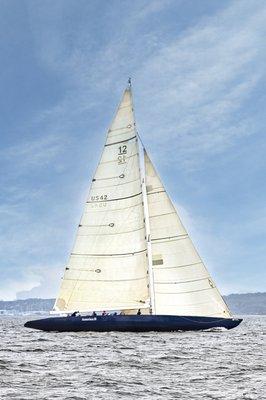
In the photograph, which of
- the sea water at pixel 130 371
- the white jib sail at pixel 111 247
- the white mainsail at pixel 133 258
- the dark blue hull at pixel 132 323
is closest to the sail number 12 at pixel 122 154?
the white jib sail at pixel 111 247

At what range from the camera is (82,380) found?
889 inches

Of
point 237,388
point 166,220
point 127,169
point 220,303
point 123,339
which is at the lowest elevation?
point 237,388

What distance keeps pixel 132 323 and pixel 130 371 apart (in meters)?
22.5

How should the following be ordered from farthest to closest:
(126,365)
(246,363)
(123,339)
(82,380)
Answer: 1. (123,339)
2. (246,363)
3. (126,365)
4. (82,380)

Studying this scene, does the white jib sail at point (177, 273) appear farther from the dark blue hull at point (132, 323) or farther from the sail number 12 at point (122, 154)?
the sail number 12 at point (122, 154)

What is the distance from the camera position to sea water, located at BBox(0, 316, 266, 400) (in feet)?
64.6

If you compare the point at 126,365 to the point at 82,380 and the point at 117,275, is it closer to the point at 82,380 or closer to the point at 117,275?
the point at 82,380

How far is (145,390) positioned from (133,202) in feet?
110

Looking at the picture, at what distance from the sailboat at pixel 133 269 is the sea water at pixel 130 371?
8.61 m

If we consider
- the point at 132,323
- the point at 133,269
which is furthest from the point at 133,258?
the point at 132,323

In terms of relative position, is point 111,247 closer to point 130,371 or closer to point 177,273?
point 177,273

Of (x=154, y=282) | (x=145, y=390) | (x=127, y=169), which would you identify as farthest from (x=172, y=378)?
(x=127, y=169)

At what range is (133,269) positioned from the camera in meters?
51.3

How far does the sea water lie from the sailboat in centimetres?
861
